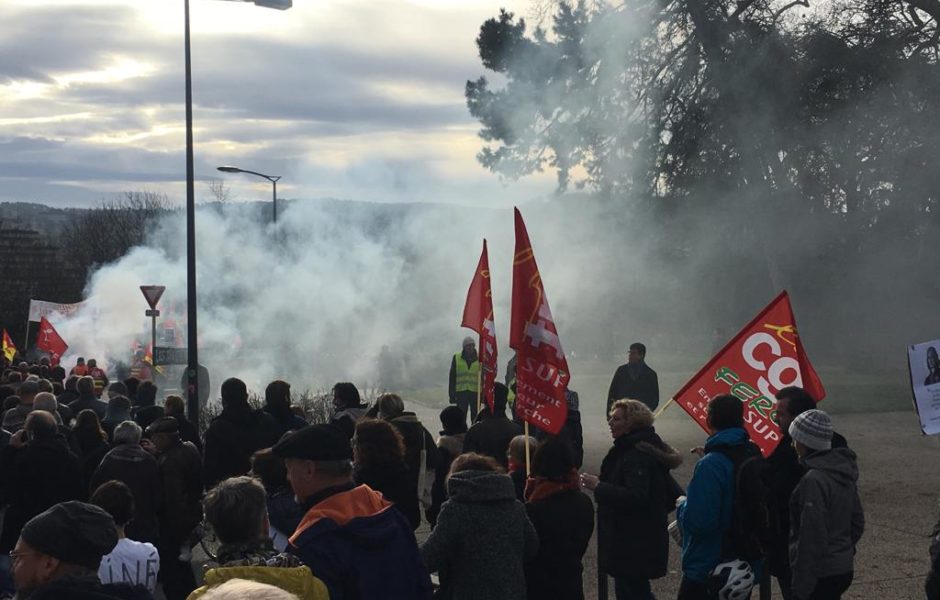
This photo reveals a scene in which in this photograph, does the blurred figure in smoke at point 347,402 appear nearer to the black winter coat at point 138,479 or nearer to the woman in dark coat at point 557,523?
the black winter coat at point 138,479

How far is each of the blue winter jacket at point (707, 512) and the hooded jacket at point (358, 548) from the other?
1972 mm

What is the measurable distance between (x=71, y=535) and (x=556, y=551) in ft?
8.13

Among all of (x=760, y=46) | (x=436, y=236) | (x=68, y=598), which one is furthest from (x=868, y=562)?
(x=436, y=236)

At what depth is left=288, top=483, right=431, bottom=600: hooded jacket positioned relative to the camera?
3533 millimetres

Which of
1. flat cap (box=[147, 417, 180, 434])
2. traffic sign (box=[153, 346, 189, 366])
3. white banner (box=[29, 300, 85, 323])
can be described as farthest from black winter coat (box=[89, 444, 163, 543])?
white banner (box=[29, 300, 85, 323])

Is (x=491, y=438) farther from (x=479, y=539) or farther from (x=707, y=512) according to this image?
(x=479, y=539)

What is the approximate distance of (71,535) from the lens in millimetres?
3168

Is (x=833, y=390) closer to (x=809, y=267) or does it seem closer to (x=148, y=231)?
(x=809, y=267)

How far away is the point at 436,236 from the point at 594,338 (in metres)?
7.42

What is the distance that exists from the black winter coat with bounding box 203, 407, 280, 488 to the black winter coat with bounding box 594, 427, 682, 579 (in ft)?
8.51

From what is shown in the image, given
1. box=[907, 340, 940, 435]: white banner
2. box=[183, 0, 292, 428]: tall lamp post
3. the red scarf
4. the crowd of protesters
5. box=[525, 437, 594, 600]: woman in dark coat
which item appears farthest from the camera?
box=[183, 0, 292, 428]: tall lamp post

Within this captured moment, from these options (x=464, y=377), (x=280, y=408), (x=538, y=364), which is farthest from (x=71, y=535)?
(x=464, y=377)

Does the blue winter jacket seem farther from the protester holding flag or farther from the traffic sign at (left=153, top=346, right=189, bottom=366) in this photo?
the traffic sign at (left=153, top=346, right=189, bottom=366)

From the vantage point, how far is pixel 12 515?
672cm
